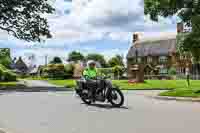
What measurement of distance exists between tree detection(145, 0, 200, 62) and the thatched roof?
84.8 metres

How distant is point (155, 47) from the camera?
11838 cm

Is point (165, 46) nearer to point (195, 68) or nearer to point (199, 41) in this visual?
point (195, 68)

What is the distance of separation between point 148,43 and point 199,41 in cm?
9704

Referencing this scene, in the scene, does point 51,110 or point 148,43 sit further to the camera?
point 148,43

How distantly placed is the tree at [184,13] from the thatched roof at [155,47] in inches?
3338

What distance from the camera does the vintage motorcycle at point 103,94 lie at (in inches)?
674

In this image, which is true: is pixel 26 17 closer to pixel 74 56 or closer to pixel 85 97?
pixel 85 97

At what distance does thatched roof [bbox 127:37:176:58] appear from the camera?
113 m

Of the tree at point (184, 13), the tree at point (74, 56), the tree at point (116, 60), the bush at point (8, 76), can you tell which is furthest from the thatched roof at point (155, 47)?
the tree at point (184, 13)

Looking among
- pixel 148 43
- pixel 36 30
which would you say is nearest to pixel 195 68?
pixel 148 43

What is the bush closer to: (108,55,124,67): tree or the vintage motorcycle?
the vintage motorcycle

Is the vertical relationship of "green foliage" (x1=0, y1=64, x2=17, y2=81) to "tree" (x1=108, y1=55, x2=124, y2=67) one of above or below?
below

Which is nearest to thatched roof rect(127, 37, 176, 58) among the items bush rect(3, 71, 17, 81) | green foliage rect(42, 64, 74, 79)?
green foliage rect(42, 64, 74, 79)

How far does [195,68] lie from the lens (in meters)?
97.4
